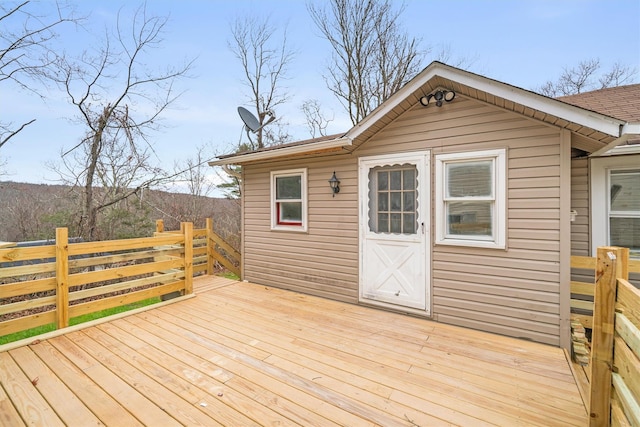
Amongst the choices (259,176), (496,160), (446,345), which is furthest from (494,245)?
(259,176)

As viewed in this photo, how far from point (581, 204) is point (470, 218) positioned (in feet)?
5.70

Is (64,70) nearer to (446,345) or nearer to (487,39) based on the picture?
(446,345)

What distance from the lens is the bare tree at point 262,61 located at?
1068cm

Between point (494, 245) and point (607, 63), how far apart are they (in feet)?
38.8

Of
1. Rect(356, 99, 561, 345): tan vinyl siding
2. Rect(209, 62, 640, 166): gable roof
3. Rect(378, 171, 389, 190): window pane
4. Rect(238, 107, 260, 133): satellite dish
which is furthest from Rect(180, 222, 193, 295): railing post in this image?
Rect(356, 99, 561, 345): tan vinyl siding

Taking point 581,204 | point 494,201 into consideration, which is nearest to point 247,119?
point 494,201

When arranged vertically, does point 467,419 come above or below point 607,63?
below

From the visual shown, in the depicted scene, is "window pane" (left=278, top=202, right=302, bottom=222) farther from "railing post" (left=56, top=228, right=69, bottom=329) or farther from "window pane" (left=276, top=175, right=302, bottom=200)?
"railing post" (left=56, top=228, right=69, bottom=329)

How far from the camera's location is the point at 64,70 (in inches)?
225

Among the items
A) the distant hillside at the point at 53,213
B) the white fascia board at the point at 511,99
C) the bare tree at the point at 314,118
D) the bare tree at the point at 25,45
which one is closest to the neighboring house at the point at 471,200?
the white fascia board at the point at 511,99

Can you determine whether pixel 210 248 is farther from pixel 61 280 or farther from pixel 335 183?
pixel 335 183

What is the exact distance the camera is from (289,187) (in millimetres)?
5305

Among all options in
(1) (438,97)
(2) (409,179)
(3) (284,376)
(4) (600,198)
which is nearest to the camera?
(3) (284,376)

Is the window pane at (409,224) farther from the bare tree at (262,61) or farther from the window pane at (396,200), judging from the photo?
the bare tree at (262,61)
